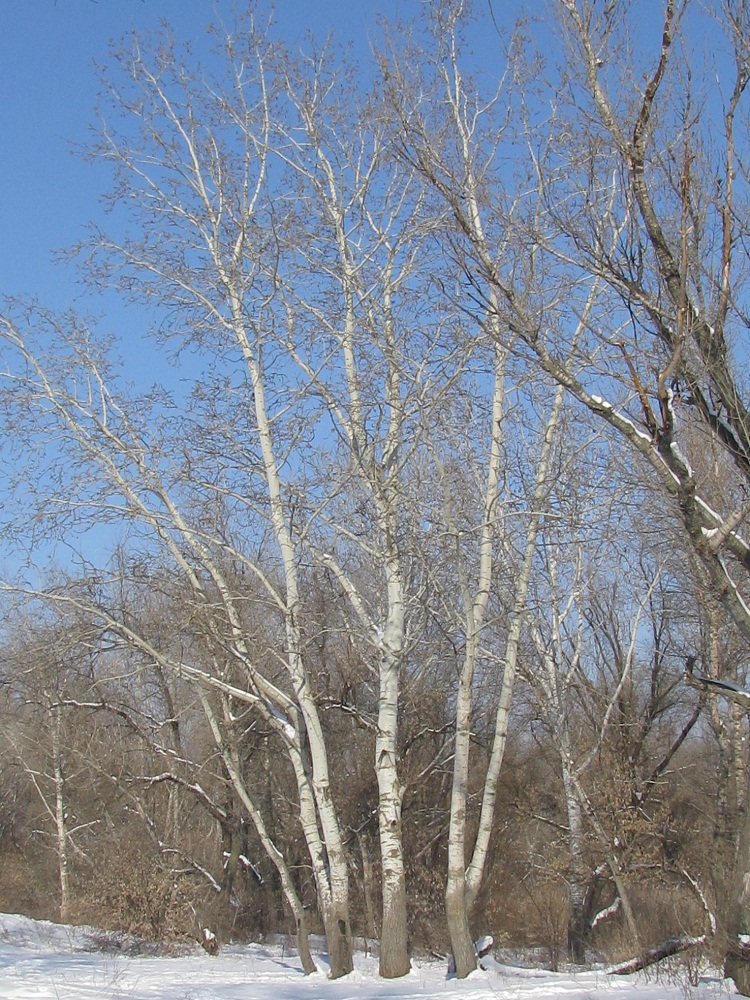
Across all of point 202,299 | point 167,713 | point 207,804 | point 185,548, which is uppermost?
point 202,299

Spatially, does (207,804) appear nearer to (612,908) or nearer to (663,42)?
(612,908)

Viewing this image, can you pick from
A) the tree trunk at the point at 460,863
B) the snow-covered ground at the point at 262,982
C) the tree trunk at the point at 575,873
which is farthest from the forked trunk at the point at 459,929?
the tree trunk at the point at 575,873

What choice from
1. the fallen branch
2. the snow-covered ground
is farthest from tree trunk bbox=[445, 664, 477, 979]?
the fallen branch

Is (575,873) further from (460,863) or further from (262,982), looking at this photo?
(262,982)

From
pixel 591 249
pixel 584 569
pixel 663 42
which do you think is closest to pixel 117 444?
pixel 591 249

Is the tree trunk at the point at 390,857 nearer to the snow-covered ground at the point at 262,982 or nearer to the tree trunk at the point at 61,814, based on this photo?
the snow-covered ground at the point at 262,982

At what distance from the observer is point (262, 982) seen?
440 inches

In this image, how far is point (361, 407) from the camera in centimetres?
1178

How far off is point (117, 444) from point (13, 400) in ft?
4.58

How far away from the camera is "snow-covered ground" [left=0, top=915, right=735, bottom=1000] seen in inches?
344

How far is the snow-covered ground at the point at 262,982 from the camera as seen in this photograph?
875 centimetres

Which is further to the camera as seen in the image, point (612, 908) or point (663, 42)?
point (612, 908)

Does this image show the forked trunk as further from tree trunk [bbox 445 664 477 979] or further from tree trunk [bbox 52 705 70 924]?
tree trunk [bbox 52 705 70 924]

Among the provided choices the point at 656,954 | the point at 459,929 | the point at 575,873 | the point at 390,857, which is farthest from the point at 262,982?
the point at 575,873
